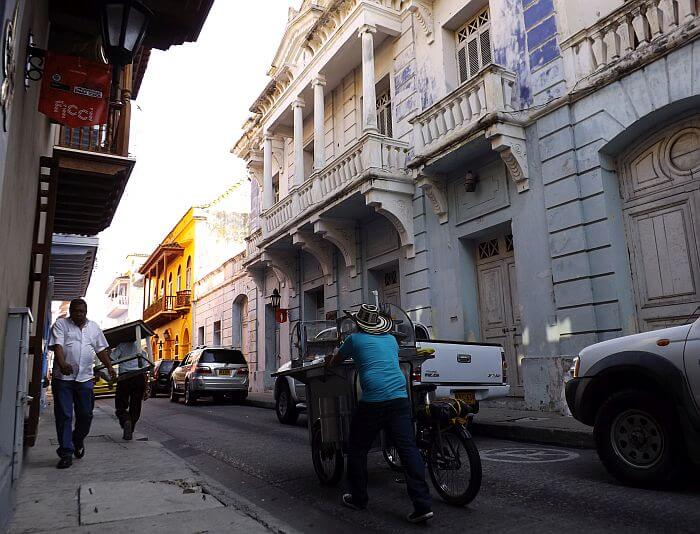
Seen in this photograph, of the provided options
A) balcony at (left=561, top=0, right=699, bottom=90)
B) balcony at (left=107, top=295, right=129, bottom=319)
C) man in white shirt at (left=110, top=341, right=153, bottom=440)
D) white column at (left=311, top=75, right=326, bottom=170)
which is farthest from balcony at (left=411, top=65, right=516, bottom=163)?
balcony at (left=107, top=295, right=129, bottom=319)

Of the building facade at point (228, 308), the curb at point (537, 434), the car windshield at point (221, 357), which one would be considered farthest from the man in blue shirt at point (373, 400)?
the building facade at point (228, 308)

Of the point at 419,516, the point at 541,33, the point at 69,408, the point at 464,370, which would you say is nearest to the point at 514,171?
the point at 541,33

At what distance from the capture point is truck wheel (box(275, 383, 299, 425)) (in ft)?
37.6

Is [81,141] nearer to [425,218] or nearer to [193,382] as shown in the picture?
[425,218]

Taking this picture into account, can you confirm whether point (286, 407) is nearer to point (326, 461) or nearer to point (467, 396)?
point (467, 396)

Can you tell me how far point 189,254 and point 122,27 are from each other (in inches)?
1257

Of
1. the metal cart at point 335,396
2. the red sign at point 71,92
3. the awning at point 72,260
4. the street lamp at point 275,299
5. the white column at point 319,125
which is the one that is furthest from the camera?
the street lamp at point 275,299

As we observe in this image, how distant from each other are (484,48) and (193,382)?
12197 mm

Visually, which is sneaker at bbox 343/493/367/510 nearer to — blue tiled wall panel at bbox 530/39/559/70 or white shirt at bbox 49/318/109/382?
white shirt at bbox 49/318/109/382

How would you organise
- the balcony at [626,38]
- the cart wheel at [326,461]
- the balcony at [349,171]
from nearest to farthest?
the cart wheel at [326,461] → the balcony at [626,38] → the balcony at [349,171]

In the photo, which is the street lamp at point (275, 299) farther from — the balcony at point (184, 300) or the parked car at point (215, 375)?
the balcony at point (184, 300)

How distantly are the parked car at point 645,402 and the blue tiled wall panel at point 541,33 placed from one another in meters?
7.25

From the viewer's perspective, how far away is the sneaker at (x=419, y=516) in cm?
420

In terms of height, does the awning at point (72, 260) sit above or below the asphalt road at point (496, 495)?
above
